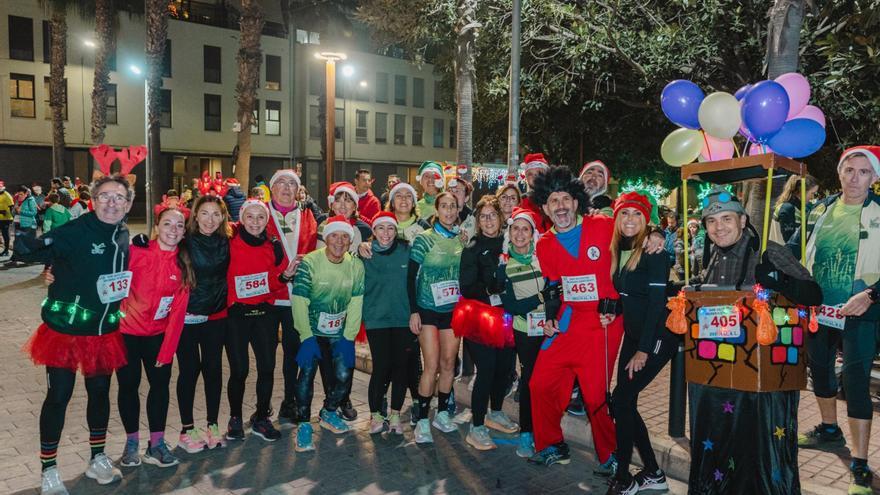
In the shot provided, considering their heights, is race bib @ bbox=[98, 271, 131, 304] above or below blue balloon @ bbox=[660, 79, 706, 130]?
below

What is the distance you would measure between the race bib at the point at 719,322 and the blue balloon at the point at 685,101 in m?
1.29

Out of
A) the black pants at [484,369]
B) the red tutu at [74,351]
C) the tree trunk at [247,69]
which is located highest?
the tree trunk at [247,69]

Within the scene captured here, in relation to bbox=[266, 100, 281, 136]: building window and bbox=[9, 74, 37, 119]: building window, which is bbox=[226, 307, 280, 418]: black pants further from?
bbox=[266, 100, 281, 136]: building window

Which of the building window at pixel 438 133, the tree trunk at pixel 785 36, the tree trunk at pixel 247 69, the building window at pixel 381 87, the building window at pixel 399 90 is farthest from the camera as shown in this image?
the building window at pixel 438 133

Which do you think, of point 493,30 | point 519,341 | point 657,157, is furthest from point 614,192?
point 519,341

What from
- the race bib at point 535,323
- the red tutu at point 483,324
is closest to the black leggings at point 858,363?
the race bib at point 535,323

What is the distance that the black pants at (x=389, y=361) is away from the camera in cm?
553

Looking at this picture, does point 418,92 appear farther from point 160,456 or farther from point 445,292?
point 160,456

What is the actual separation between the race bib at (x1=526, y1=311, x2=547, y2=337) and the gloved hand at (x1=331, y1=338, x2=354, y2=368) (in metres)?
1.46

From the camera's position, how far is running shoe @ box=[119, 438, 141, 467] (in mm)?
4832

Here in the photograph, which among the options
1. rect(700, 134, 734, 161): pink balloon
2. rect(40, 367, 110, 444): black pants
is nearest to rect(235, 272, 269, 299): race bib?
rect(40, 367, 110, 444): black pants

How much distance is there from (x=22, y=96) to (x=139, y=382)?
119ft

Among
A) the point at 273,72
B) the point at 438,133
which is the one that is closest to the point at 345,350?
the point at 273,72

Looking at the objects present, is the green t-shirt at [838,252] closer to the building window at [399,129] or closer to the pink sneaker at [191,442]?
the pink sneaker at [191,442]
